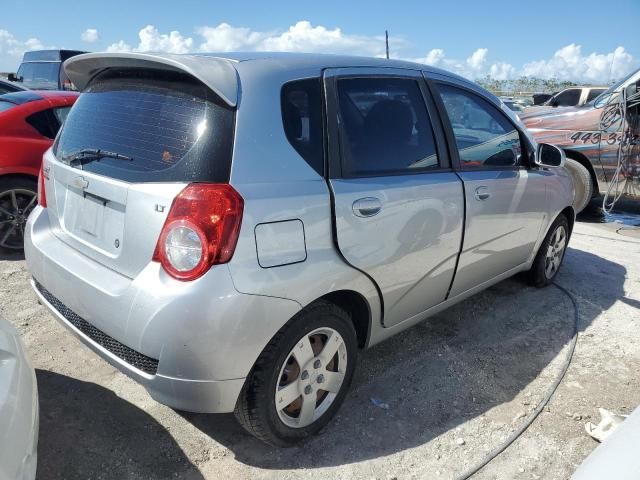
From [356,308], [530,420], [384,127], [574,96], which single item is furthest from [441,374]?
[574,96]

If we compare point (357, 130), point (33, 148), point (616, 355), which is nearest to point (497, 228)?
point (616, 355)

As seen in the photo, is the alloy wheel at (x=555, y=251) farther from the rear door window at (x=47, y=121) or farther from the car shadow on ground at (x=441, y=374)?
the rear door window at (x=47, y=121)

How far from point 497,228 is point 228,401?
7.08ft

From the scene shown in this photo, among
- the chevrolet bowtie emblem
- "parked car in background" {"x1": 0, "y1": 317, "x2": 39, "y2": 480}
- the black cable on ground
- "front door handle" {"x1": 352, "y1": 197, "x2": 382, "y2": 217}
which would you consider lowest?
the black cable on ground

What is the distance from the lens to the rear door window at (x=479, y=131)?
10.4 ft

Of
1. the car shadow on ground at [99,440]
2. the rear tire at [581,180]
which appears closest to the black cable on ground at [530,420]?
the car shadow on ground at [99,440]

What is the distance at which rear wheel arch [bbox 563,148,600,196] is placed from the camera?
23.4 feet

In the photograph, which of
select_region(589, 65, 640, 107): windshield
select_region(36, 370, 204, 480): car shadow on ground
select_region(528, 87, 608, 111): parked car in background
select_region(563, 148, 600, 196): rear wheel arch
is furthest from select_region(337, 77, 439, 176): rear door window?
select_region(528, 87, 608, 111): parked car in background

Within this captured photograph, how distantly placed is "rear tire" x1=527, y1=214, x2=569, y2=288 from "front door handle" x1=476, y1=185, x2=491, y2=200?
4.30 feet

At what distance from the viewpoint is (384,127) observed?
108 inches

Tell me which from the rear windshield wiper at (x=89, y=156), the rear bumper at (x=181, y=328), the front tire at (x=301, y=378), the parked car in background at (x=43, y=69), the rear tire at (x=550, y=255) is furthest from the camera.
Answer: the parked car in background at (x=43, y=69)

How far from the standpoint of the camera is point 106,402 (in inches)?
107

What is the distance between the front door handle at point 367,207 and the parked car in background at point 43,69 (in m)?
12.9

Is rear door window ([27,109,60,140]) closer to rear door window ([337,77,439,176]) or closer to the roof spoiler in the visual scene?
the roof spoiler
